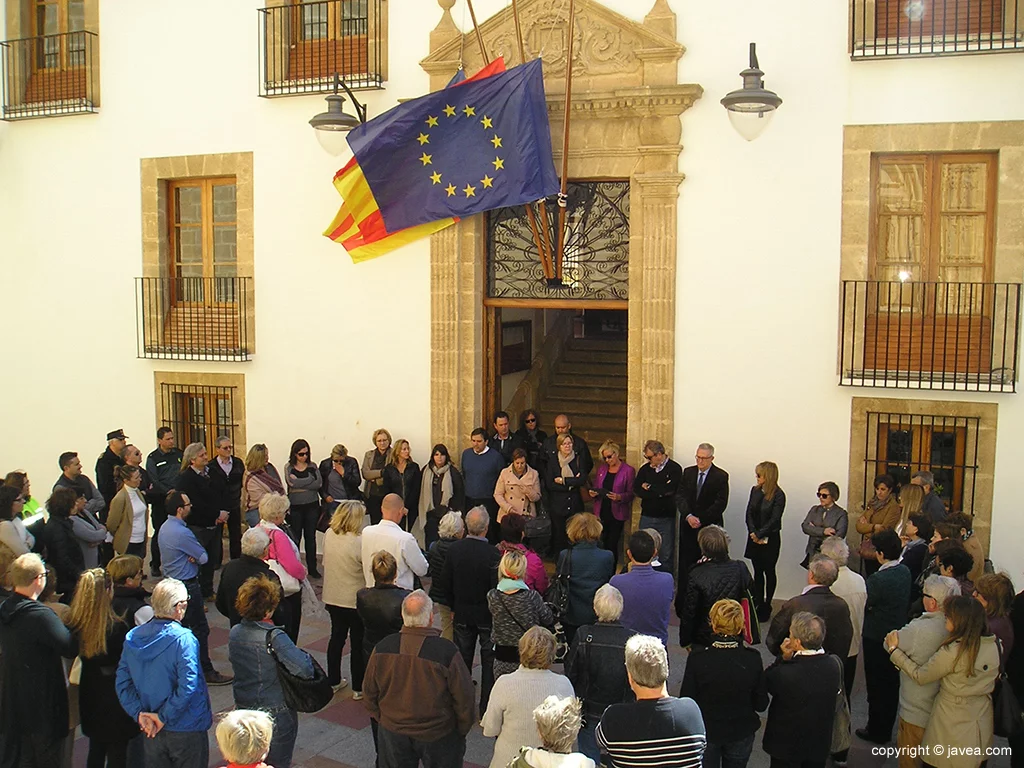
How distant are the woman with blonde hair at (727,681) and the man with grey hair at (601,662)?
1.18 feet

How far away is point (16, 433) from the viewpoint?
13258 mm

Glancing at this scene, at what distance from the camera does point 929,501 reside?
27.2 feet

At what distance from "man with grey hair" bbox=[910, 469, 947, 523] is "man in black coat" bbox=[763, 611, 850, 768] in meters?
3.37

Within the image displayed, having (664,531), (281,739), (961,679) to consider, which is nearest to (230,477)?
(664,531)

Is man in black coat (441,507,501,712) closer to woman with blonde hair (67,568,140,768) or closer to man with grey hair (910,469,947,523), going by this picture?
woman with blonde hair (67,568,140,768)

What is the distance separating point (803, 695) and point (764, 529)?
12.9ft

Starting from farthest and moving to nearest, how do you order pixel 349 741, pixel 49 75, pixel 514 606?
1. pixel 49 75
2. pixel 349 741
3. pixel 514 606

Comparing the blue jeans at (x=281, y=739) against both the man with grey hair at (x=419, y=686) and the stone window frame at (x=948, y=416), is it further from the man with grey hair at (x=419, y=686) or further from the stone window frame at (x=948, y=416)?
the stone window frame at (x=948, y=416)

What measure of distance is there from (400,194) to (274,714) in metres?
6.41

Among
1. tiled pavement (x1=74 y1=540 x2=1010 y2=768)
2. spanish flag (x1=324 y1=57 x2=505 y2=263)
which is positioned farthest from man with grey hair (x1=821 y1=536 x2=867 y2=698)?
spanish flag (x1=324 y1=57 x2=505 y2=263)

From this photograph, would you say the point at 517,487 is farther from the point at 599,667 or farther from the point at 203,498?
the point at 599,667

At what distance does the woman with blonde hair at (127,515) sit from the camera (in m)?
9.11

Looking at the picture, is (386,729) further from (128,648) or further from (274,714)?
(128,648)

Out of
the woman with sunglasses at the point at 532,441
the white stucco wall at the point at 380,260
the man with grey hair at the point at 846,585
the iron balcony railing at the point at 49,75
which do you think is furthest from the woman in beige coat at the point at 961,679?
the iron balcony railing at the point at 49,75
